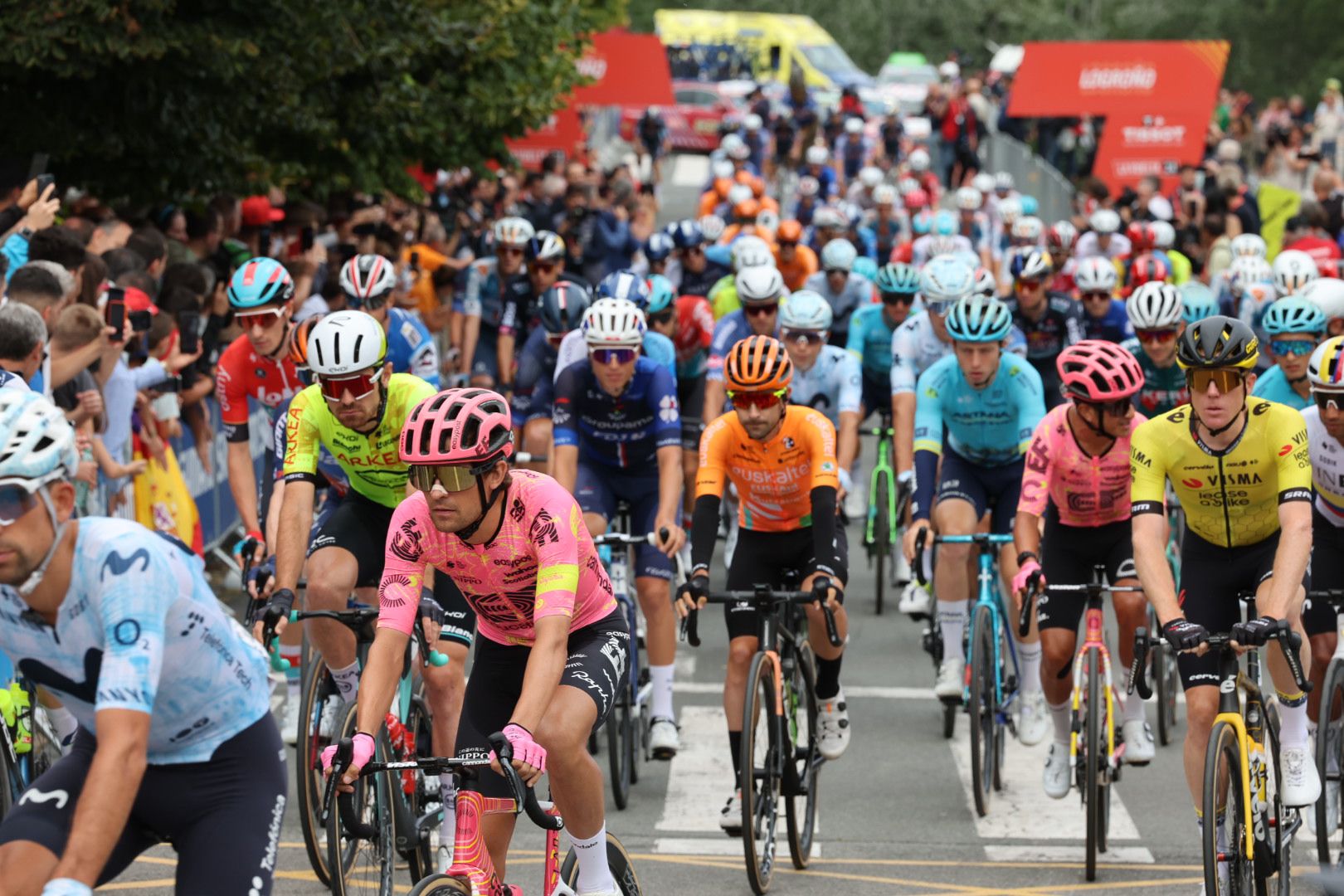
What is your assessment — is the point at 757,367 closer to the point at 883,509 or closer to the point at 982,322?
the point at 982,322

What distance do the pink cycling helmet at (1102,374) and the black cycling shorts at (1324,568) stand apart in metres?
0.99

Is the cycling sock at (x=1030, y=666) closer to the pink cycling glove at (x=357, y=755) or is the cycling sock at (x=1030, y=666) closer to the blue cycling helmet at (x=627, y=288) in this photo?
the blue cycling helmet at (x=627, y=288)

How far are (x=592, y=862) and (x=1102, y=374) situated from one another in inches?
141

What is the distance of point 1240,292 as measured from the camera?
15.2 m

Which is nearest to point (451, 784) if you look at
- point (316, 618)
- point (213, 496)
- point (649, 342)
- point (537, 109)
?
point (316, 618)

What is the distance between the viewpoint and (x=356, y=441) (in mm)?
8031

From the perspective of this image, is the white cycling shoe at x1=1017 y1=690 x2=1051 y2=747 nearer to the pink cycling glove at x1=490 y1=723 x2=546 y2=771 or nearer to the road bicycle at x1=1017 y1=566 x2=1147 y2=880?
the road bicycle at x1=1017 y1=566 x2=1147 y2=880

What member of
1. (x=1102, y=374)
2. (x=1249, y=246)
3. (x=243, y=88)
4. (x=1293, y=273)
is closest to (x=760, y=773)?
(x=1102, y=374)

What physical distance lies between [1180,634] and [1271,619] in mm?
323

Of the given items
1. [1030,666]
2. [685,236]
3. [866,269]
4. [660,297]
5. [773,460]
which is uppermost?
[685,236]

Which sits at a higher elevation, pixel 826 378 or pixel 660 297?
pixel 660 297

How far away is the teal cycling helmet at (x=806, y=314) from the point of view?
11875 mm

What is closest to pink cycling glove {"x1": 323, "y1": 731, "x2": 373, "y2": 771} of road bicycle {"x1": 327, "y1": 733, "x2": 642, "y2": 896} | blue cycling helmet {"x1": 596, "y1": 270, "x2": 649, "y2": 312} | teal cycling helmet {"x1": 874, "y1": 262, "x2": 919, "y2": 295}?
road bicycle {"x1": 327, "y1": 733, "x2": 642, "y2": 896}

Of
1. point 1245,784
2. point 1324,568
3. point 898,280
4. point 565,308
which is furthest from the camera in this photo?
point 898,280
